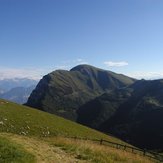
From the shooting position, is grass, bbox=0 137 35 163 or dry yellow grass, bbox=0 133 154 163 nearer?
grass, bbox=0 137 35 163

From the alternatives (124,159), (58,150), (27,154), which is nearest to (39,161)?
(27,154)

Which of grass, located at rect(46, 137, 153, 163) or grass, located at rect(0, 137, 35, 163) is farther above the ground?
grass, located at rect(0, 137, 35, 163)

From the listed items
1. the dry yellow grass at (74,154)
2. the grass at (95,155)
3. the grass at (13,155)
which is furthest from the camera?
the grass at (95,155)

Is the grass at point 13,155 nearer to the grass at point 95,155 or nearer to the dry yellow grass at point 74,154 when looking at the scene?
the dry yellow grass at point 74,154

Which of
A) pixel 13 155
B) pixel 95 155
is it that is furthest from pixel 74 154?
pixel 13 155

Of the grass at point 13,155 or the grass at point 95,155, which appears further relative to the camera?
the grass at point 95,155

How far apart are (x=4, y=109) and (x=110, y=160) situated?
3754 centimetres

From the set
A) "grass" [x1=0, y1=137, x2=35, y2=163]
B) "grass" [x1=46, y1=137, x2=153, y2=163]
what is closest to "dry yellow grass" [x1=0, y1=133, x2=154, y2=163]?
"grass" [x1=46, y1=137, x2=153, y2=163]

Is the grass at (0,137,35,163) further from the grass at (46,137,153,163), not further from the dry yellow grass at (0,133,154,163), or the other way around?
the grass at (46,137,153,163)

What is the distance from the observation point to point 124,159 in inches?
1261

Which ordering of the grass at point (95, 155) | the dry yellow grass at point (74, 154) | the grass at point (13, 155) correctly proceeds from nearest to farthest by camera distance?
the grass at point (13, 155), the dry yellow grass at point (74, 154), the grass at point (95, 155)

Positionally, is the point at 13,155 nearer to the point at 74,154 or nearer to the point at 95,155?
the point at 74,154

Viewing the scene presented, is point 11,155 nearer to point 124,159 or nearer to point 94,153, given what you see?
point 94,153

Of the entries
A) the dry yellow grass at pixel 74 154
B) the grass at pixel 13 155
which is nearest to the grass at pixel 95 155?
the dry yellow grass at pixel 74 154
